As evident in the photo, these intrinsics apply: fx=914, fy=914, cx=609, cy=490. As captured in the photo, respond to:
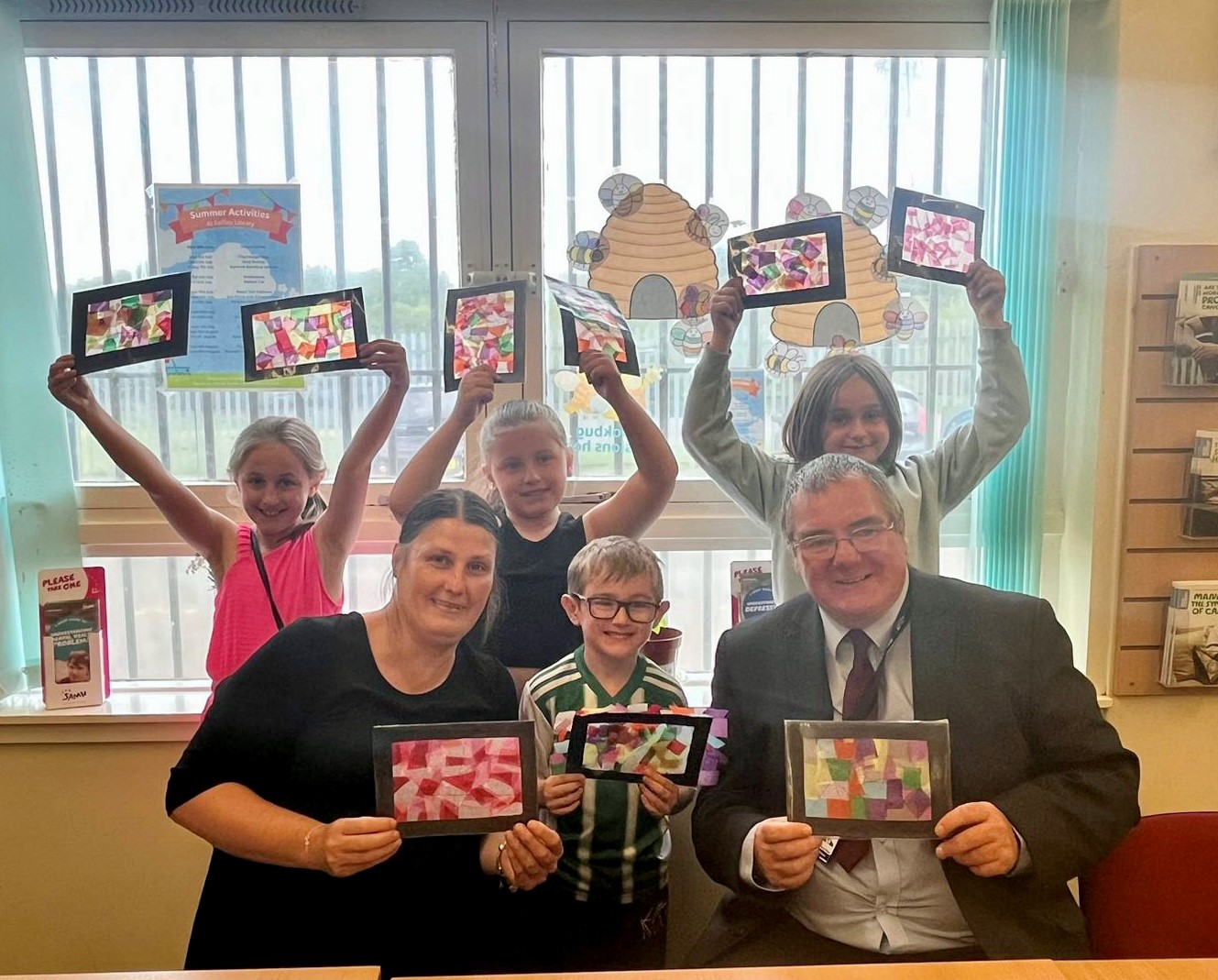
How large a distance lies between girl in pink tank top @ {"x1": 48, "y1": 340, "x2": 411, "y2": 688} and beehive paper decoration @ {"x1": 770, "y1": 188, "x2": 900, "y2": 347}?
837 mm

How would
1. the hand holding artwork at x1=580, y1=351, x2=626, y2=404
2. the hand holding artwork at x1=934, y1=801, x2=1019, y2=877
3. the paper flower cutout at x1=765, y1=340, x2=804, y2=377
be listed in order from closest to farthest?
1. the hand holding artwork at x1=934, y1=801, x2=1019, y2=877
2. the hand holding artwork at x1=580, y1=351, x2=626, y2=404
3. the paper flower cutout at x1=765, y1=340, x2=804, y2=377

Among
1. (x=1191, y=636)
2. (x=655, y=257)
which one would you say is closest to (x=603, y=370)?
(x=655, y=257)

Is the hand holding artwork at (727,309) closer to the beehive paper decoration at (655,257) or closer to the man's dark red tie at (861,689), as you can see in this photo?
the beehive paper decoration at (655,257)

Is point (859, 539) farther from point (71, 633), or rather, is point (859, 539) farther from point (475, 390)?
point (71, 633)

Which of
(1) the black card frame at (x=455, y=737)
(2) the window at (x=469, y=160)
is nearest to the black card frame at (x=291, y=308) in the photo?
(2) the window at (x=469, y=160)

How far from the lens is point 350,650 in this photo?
1.58 metres

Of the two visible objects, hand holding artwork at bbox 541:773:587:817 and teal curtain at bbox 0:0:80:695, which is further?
teal curtain at bbox 0:0:80:695

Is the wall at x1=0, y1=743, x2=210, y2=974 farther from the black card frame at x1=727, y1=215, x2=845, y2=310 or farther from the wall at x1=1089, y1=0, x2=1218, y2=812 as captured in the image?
the wall at x1=1089, y1=0, x2=1218, y2=812

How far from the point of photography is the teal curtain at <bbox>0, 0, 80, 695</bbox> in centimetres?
192

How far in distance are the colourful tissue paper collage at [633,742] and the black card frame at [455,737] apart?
0.26 feet

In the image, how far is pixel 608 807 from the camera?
5.25ft

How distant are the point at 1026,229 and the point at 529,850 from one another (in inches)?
61.7

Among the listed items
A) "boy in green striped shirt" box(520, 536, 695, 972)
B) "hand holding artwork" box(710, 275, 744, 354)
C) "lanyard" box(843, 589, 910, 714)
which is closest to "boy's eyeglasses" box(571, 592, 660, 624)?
"boy in green striped shirt" box(520, 536, 695, 972)

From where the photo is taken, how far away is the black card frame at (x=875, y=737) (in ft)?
4.80
